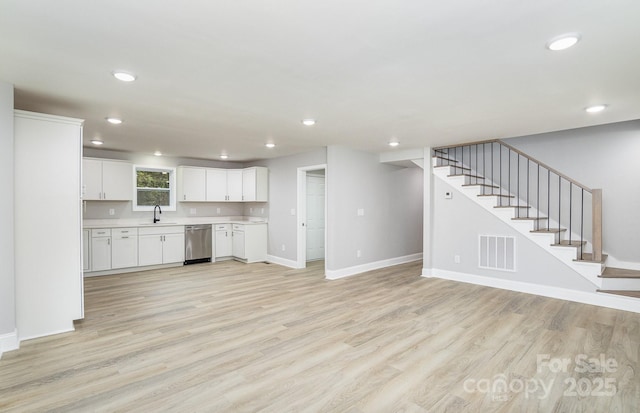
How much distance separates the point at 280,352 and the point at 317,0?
2717mm

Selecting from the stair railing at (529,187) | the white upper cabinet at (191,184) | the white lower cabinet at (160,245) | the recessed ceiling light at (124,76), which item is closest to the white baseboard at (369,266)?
the stair railing at (529,187)

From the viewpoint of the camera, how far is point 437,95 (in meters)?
3.11

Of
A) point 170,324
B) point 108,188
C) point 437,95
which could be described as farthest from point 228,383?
point 108,188

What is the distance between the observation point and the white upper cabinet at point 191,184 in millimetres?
7160

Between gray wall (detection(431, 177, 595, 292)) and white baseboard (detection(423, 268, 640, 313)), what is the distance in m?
0.06

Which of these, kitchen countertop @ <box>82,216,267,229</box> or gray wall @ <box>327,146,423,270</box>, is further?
kitchen countertop @ <box>82,216,267,229</box>

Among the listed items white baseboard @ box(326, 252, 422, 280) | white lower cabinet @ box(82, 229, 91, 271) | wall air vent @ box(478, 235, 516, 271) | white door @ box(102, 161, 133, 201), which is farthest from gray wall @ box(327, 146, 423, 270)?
white lower cabinet @ box(82, 229, 91, 271)

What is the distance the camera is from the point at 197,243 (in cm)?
705

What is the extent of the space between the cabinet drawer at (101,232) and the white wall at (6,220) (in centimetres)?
318

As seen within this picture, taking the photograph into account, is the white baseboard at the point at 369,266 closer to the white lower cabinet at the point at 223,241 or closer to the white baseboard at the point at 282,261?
the white baseboard at the point at 282,261

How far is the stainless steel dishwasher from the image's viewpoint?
6.91 meters

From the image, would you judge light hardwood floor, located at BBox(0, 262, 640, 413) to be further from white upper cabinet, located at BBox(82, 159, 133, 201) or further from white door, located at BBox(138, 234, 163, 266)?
white upper cabinet, located at BBox(82, 159, 133, 201)

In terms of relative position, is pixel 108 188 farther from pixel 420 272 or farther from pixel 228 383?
pixel 420 272

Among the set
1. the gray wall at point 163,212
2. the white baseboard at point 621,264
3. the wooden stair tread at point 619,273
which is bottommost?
the wooden stair tread at point 619,273
